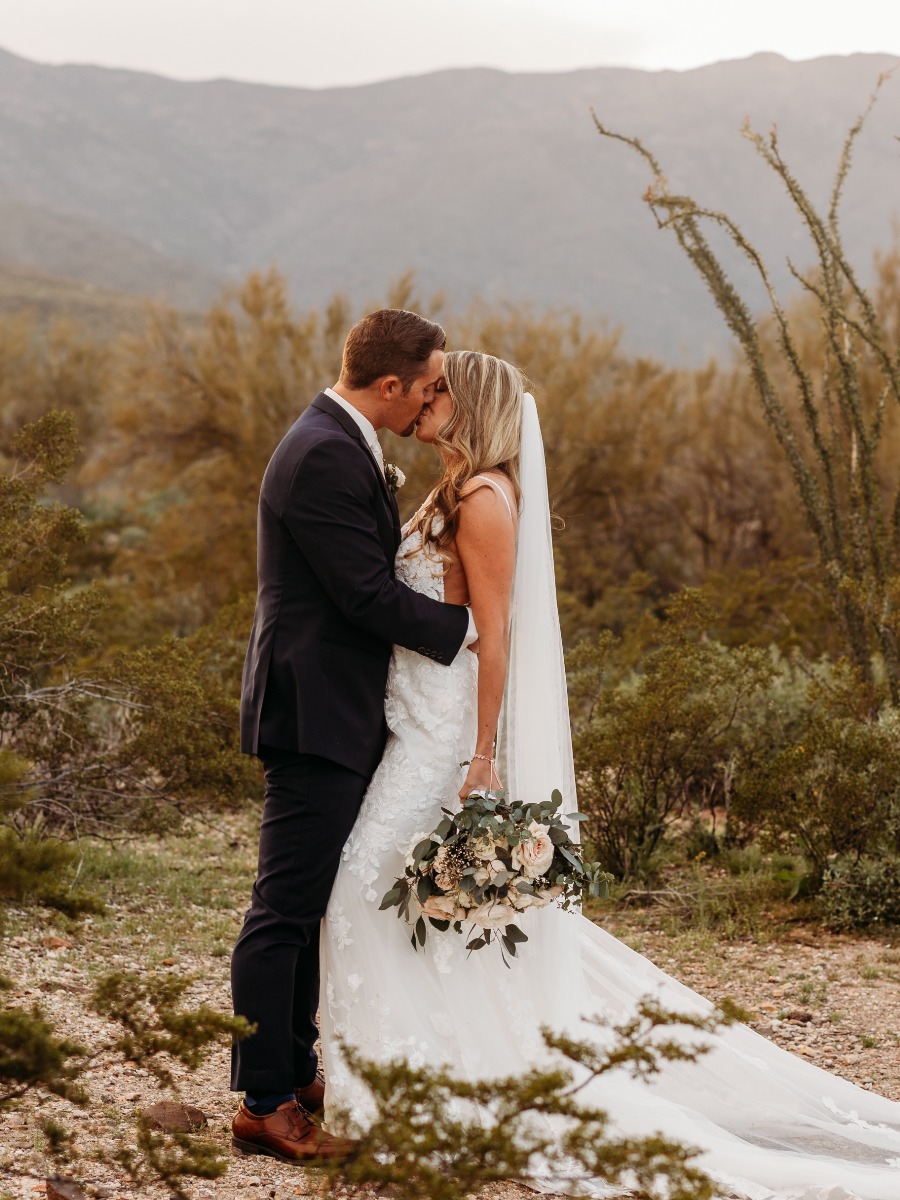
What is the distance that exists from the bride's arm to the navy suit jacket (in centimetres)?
9

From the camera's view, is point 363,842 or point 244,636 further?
point 244,636

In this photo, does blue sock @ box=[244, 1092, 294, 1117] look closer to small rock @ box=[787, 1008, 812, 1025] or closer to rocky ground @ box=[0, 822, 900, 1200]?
rocky ground @ box=[0, 822, 900, 1200]

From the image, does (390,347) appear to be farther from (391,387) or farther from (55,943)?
(55,943)

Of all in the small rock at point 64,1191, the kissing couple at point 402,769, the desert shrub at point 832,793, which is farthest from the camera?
the desert shrub at point 832,793

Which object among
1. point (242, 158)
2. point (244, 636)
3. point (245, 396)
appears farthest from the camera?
point (242, 158)

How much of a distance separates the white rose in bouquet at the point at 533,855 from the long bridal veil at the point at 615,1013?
405mm

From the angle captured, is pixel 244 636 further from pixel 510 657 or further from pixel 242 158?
pixel 242 158

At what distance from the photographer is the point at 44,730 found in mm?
5750

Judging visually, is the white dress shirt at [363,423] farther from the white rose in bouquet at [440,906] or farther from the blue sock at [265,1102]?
the blue sock at [265,1102]

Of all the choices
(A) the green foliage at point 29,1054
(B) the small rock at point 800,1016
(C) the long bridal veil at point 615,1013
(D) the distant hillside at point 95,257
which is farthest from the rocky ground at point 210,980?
(D) the distant hillside at point 95,257

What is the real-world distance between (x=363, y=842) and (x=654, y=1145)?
151cm

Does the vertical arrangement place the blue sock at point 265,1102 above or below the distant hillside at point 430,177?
below

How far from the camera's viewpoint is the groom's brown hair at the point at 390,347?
3.21m

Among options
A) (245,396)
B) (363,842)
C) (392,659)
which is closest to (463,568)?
(392,659)
